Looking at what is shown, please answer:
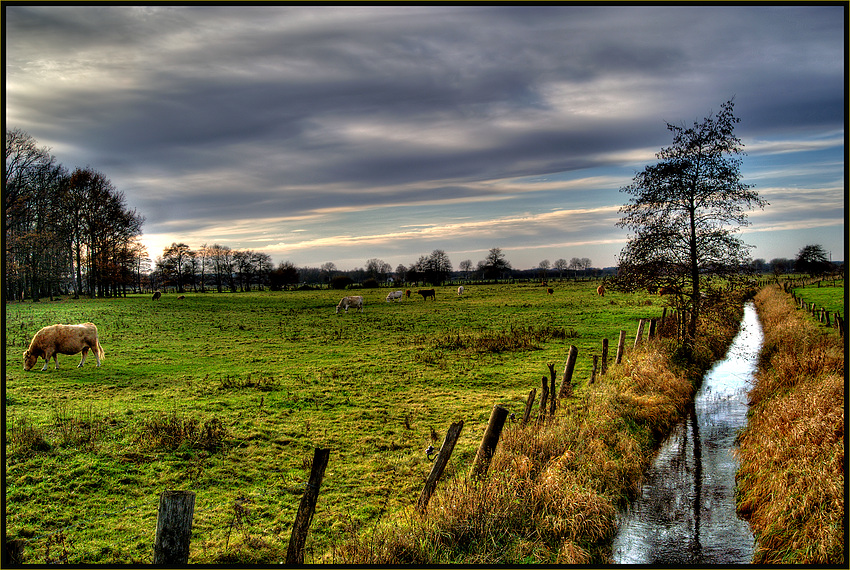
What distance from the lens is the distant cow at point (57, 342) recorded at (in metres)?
18.5

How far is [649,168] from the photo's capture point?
71.4ft

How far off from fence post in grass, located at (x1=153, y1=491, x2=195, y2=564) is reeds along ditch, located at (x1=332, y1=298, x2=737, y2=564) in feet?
7.62

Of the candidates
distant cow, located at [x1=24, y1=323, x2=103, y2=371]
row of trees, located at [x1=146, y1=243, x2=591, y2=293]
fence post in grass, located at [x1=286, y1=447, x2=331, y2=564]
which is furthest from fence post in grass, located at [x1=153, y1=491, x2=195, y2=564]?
row of trees, located at [x1=146, y1=243, x2=591, y2=293]

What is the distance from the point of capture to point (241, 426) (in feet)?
41.5

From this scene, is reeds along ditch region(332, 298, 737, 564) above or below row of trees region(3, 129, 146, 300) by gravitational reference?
below

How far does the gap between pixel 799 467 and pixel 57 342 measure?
22072 millimetres

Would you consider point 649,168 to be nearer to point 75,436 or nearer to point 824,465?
point 824,465

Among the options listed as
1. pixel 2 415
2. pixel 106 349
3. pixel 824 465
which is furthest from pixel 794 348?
pixel 106 349

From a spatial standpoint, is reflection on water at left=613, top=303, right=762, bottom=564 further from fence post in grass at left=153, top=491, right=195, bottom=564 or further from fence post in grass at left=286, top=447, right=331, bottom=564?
fence post in grass at left=153, top=491, right=195, bottom=564

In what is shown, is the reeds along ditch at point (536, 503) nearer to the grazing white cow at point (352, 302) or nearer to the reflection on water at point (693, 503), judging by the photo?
the reflection on water at point (693, 503)

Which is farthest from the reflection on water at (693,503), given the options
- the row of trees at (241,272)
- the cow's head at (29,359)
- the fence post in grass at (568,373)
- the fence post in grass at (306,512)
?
the row of trees at (241,272)

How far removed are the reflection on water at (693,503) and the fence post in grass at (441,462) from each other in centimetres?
314

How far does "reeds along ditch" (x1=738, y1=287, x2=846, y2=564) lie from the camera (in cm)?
770

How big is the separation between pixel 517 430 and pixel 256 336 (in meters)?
22.1
